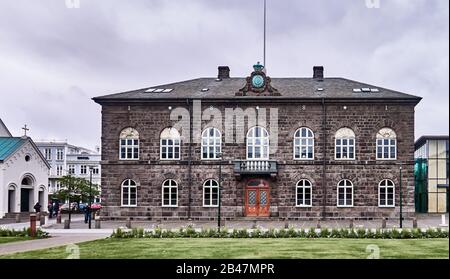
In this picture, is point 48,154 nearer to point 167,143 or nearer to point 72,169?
point 72,169

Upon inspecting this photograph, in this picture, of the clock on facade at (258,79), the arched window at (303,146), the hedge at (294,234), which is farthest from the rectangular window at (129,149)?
the hedge at (294,234)

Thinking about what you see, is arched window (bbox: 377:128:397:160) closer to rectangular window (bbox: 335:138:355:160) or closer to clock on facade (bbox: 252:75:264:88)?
rectangular window (bbox: 335:138:355:160)

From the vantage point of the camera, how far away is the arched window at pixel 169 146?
32.1 metres

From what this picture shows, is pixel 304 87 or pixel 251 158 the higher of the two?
pixel 304 87

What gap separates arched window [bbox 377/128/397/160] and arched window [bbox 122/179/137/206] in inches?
537

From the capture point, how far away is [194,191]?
3184 centimetres

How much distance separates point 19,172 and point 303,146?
90.1 ft

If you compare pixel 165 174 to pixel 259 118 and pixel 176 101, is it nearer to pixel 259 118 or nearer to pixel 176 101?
pixel 176 101

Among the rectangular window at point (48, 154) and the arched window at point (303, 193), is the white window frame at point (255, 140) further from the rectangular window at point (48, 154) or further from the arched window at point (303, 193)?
the rectangular window at point (48, 154)

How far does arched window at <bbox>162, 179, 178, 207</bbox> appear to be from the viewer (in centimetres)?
3189

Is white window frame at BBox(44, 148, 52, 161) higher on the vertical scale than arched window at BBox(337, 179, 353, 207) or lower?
higher

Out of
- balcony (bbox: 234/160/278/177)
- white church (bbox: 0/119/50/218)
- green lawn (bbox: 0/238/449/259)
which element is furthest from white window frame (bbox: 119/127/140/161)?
white church (bbox: 0/119/50/218)
